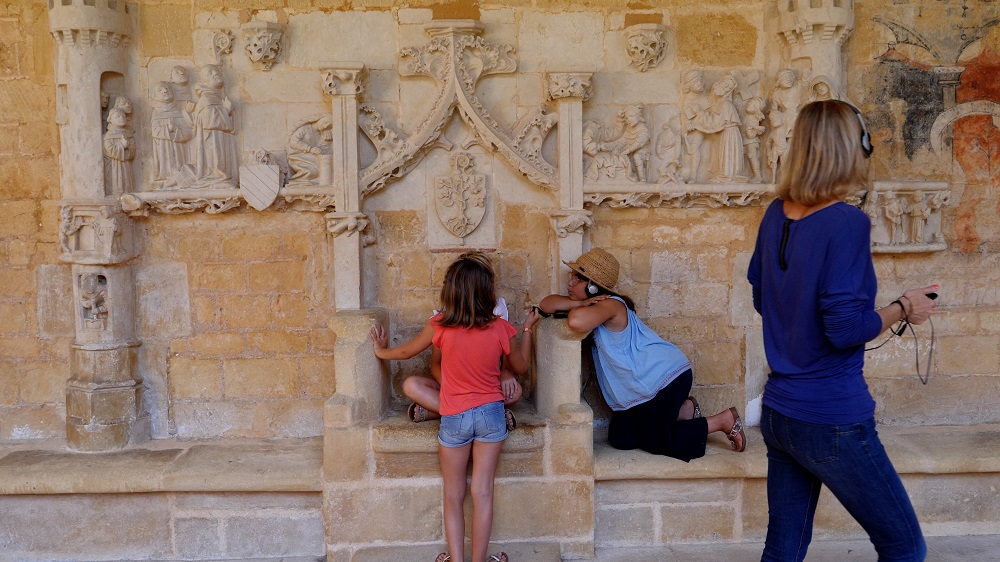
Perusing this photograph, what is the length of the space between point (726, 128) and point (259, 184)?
8.33ft

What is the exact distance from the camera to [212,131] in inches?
175

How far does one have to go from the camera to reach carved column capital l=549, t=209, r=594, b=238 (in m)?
4.39

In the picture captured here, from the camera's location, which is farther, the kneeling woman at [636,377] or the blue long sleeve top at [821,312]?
the kneeling woman at [636,377]

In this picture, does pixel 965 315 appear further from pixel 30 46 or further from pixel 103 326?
pixel 30 46

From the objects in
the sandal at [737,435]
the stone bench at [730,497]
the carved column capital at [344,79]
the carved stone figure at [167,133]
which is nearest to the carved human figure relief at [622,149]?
the carved column capital at [344,79]

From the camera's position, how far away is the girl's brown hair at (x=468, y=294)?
356 centimetres

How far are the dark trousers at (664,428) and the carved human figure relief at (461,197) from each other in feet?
4.27

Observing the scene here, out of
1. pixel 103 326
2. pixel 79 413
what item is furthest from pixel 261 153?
pixel 79 413

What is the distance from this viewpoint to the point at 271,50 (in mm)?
4426

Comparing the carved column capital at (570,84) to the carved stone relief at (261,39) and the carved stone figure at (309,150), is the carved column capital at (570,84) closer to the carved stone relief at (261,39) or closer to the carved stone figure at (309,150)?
the carved stone figure at (309,150)

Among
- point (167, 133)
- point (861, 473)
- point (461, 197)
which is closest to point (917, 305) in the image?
point (861, 473)

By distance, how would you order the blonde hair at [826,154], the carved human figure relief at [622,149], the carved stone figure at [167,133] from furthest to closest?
the carved human figure relief at [622,149], the carved stone figure at [167,133], the blonde hair at [826,154]

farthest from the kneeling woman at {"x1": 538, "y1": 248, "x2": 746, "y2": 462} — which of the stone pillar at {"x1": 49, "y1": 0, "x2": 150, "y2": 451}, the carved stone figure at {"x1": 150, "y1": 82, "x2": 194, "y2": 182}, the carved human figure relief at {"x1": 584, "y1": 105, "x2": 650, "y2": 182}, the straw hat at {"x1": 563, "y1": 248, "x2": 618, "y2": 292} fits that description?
the stone pillar at {"x1": 49, "y1": 0, "x2": 150, "y2": 451}

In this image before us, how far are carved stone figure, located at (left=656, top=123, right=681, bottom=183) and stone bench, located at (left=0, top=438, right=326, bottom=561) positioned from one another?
7.81 ft
